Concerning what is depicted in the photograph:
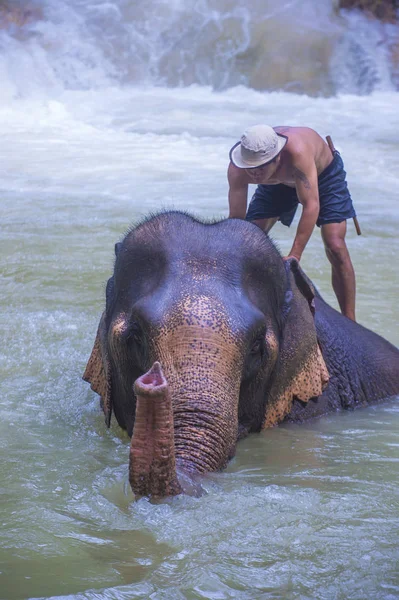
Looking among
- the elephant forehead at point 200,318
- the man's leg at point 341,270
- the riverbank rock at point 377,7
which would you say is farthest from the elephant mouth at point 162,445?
the riverbank rock at point 377,7

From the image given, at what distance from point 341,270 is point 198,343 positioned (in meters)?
3.14

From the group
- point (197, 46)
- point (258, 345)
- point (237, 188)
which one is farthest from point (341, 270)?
point (197, 46)

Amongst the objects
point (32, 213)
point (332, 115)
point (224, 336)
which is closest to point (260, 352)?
point (224, 336)

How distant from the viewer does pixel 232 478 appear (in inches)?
138

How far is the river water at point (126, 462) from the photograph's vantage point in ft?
9.09

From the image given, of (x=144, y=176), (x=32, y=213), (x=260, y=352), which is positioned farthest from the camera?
(x=144, y=176)

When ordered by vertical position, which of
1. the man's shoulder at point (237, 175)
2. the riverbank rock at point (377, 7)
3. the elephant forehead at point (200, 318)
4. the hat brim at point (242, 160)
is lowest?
the elephant forehead at point (200, 318)

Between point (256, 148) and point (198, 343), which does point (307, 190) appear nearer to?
point (256, 148)

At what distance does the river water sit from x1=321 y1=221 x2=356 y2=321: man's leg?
181 millimetres

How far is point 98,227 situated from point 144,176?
319cm

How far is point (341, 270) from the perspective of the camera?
251 inches

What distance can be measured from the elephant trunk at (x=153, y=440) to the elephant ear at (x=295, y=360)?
139 cm

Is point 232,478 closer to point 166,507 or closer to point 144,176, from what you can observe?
point 166,507

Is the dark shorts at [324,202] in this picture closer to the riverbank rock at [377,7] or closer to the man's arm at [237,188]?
the man's arm at [237,188]
